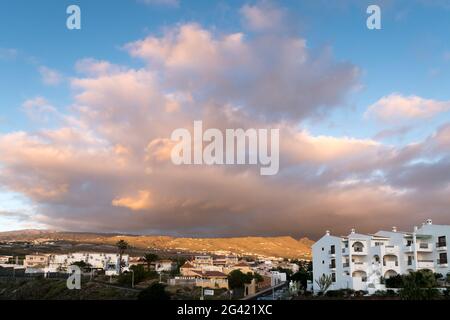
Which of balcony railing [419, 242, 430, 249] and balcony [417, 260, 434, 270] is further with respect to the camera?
balcony railing [419, 242, 430, 249]

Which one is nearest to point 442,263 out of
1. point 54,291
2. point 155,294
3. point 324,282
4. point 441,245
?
point 441,245

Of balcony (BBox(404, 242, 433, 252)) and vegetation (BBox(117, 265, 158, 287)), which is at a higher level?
balcony (BBox(404, 242, 433, 252))

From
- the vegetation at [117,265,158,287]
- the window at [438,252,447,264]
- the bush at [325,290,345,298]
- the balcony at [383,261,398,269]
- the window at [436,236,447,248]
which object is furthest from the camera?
the vegetation at [117,265,158,287]

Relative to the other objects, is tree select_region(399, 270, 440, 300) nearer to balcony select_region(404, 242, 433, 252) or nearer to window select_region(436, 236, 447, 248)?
balcony select_region(404, 242, 433, 252)

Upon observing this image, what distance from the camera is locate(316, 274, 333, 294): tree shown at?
91875 mm

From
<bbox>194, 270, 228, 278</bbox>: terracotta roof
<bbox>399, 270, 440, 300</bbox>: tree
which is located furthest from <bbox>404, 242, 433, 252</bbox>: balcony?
<bbox>194, 270, 228, 278</bbox>: terracotta roof

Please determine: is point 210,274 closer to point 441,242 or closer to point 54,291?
point 54,291

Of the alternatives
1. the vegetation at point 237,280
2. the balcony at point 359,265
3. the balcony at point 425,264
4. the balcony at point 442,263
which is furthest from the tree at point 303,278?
the balcony at point 442,263

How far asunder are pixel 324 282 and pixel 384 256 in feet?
37.7

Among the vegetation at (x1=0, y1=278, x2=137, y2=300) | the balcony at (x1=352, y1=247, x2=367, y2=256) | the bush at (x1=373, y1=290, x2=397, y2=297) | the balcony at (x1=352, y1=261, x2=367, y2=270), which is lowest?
the vegetation at (x1=0, y1=278, x2=137, y2=300)

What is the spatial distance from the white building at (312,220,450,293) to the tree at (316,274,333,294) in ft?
3.40

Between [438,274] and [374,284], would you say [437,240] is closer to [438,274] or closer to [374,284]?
[438,274]

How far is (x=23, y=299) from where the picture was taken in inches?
5315
